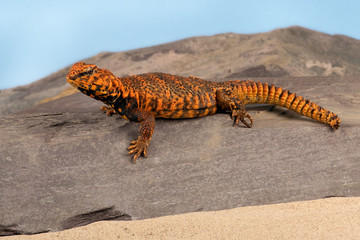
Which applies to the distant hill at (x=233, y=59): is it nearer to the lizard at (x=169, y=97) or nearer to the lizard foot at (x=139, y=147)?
the lizard at (x=169, y=97)

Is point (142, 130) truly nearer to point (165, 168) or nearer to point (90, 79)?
point (165, 168)

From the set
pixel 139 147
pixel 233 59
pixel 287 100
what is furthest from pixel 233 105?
pixel 233 59

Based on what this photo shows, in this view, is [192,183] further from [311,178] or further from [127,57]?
[127,57]

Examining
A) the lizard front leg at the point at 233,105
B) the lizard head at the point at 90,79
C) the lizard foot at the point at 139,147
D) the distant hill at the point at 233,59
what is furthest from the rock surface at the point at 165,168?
the distant hill at the point at 233,59

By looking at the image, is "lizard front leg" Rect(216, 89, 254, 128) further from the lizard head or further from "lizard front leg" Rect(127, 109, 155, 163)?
the lizard head

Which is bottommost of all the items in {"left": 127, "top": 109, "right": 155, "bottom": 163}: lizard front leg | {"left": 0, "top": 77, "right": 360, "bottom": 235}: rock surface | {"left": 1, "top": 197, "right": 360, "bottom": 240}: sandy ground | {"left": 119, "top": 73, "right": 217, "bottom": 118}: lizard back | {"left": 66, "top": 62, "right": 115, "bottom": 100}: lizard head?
{"left": 1, "top": 197, "right": 360, "bottom": 240}: sandy ground

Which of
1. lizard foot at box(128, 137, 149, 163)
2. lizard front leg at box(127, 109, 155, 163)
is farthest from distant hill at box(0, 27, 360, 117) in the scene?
lizard foot at box(128, 137, 149, 163)

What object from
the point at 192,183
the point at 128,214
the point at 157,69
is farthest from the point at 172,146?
the point at 157,69
